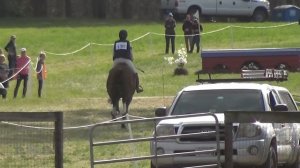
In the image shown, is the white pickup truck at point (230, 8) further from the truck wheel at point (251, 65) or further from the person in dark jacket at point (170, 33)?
the truck wheel at point (251, 65)

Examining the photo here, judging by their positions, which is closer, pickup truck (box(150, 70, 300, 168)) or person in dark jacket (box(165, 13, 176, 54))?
pickup truck (box(150, 70, 300, 168))

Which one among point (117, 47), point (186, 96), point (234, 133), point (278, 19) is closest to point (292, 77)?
point (117, 47)

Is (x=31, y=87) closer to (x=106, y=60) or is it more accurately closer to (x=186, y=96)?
(x=106, y=60)

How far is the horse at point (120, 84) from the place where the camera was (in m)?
22.6

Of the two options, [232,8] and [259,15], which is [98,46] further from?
[259,15]

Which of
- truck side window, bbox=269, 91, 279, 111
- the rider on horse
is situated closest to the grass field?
the rider on horse

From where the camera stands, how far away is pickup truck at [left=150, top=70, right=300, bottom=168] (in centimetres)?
1395

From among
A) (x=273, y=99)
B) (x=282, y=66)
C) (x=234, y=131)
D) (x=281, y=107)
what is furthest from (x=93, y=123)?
(x=282, y=66)

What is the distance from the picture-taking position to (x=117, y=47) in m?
22.7

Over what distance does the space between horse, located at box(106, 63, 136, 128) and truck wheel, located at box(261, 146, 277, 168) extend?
26.7ft

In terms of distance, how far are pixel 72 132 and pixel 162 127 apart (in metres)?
8.17

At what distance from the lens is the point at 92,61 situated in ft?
141

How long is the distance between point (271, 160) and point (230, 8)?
46125 mm

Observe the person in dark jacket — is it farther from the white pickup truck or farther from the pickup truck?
the pickup truck
